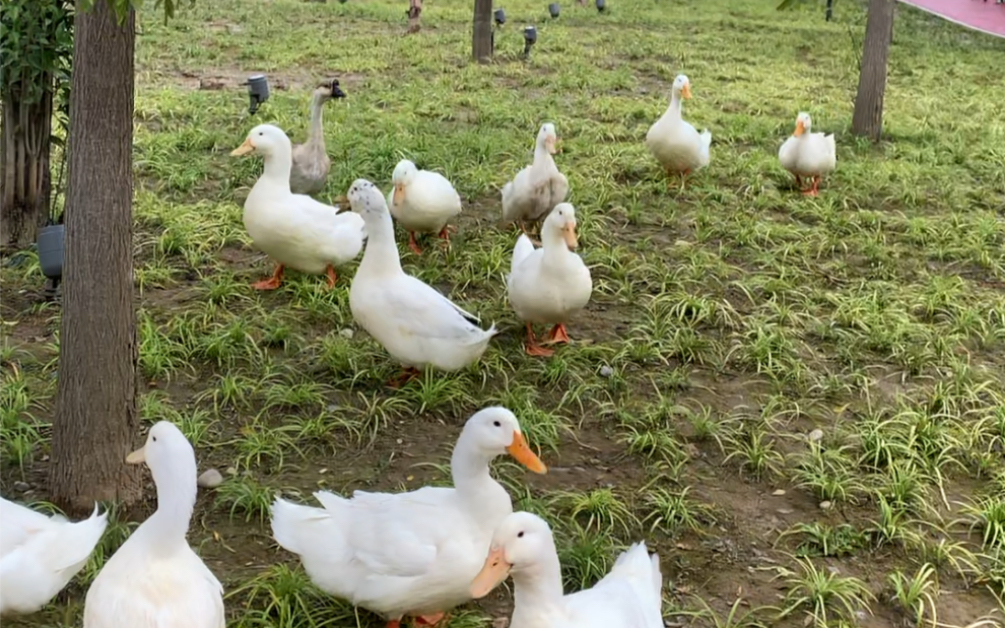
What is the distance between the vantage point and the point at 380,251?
13.7ft

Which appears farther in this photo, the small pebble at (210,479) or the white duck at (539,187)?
the white duck at (539,187)

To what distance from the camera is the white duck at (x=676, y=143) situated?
22.6ft

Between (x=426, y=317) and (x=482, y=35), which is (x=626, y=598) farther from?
(x=482, y=35)

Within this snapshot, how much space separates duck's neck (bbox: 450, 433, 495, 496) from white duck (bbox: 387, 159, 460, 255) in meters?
2.77

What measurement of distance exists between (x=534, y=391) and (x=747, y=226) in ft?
8.77

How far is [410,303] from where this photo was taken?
4.04m

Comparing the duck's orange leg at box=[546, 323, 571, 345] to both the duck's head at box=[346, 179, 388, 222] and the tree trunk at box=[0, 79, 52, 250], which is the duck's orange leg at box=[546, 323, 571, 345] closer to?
the duck's head at box=[346, 179, 388, 222]

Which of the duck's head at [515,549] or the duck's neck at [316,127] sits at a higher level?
the duck's neck at [316,127]

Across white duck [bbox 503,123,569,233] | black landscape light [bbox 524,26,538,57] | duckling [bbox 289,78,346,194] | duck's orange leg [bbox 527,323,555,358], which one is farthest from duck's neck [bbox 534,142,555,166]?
black landscape light [bbox 524,26,538,57]

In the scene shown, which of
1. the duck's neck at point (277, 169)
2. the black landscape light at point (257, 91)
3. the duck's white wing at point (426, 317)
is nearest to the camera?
the duck's white wing at point (426, 317)

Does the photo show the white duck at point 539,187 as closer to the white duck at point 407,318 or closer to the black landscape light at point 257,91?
the white duck at point 407,318

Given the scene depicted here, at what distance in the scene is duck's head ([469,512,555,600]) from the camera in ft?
7.67

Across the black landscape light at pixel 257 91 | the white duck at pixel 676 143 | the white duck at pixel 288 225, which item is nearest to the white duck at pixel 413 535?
the white duck at pixel 288 225

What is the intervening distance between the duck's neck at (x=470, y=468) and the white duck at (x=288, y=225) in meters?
2.37
